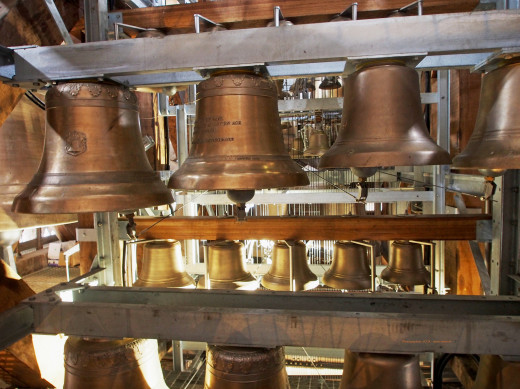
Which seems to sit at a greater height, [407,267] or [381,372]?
[381,372]

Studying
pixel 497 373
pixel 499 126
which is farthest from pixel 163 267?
pixel 499 126

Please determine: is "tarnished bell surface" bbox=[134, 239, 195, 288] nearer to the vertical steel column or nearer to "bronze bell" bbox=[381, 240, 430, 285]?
"bronze bell" bbox=[381, 240, 430, 285]

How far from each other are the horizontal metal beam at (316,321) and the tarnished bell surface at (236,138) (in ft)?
1.48

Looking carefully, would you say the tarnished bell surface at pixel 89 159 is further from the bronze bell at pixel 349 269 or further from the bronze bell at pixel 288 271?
the bronze bell at pixel 349 269

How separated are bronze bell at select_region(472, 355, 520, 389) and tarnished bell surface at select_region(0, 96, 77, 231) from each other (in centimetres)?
195

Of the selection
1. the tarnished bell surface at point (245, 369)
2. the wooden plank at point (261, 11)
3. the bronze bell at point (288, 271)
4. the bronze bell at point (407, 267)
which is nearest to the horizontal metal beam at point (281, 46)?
the wooden plank at point (261, 11)

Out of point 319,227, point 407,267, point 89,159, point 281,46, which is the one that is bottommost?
point 407,267

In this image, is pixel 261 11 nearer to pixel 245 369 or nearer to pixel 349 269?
pixel 245 369

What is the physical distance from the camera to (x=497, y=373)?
120 cm

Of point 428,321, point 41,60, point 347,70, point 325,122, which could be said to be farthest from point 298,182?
point 325,122

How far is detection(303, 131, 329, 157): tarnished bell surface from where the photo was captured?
5.27 metres

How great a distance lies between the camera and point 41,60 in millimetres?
1345

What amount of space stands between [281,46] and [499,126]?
788 millimetres

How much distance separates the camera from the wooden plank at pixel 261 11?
1583 mm
